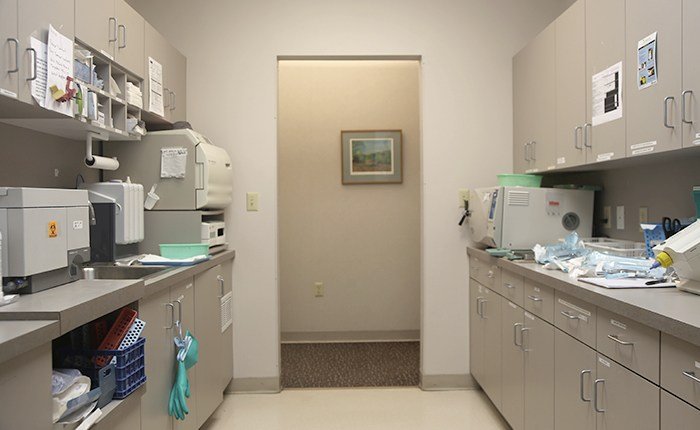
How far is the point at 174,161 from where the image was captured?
9.25ft

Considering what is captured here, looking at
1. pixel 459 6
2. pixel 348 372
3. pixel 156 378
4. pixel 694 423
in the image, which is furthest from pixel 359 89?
pixel 694 423

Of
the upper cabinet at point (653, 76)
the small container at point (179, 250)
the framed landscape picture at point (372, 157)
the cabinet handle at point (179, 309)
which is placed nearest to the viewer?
the upper cabinet at point (653, 76)

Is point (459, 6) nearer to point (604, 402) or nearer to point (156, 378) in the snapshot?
point (604, 402)

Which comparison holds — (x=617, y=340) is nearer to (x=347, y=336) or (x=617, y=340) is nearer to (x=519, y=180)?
(x=519, y=180)

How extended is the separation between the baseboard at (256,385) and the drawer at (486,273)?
1.46 metres

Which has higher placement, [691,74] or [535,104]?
[535,104]

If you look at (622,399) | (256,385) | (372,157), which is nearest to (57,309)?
(622,399)

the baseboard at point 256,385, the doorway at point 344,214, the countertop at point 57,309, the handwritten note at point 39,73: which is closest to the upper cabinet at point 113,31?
the handwritten note at point 39,73

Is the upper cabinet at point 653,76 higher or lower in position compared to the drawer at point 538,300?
higher

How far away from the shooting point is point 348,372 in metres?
3.76

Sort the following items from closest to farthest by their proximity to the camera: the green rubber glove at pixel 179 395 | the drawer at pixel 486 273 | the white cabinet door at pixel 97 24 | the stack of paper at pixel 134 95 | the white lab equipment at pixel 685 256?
1. the white lab equipment at pixel 685 256
2. the white cabinet door at pixel 97 24
3. the green rubber glove at pixel 179 395
4. the stack of paper at pixel 134 95
5. the drawer at pixel 486 273

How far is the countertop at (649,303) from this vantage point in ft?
4.13

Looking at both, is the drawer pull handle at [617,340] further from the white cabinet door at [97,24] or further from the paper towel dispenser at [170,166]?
the white cabinet door at [97,24]

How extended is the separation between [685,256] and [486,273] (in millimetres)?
1553
